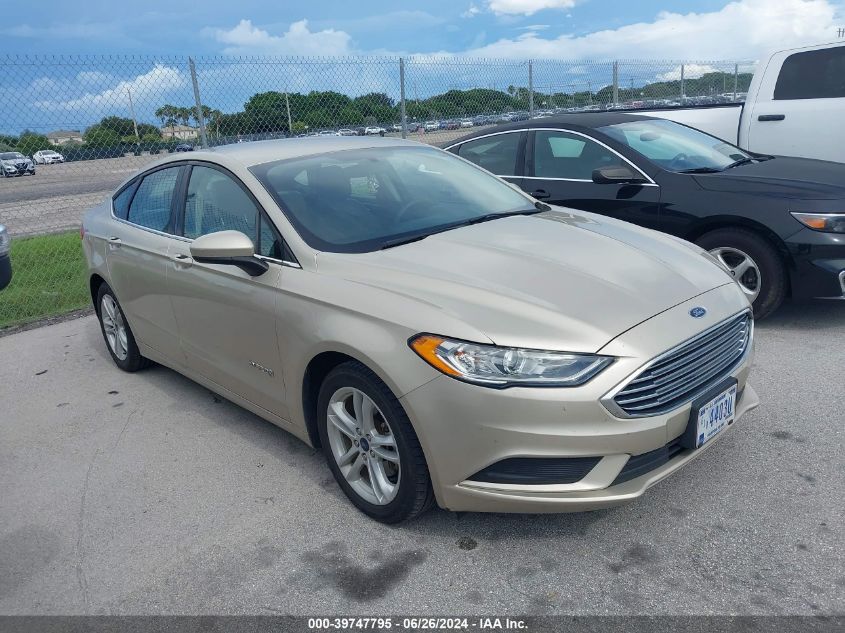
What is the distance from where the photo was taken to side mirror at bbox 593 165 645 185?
208 inches

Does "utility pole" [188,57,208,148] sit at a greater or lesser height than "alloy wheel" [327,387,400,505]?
greater

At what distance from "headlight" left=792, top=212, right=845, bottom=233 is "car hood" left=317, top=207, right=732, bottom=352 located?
1666mm

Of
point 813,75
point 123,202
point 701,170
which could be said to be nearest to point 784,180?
point 701,170

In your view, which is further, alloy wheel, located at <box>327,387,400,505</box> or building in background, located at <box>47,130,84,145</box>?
building in background, located at <box>47,130,84,145</box>

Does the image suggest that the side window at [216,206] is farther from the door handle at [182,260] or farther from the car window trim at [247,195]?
the door handle at [182,260]

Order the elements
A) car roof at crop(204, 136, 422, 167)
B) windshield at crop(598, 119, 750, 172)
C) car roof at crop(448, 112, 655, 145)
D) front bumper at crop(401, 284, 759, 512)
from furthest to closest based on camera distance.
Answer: car roof at crop(448, 112, 655, 145) < windshield at crop(598, 119, 750, 172) < car roof at crop(204, 136, 422, 167) < front bumper at crop(401, 284, 759, 512)

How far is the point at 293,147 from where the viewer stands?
4020 mm

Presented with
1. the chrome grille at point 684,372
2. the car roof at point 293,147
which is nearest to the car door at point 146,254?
the car roof at point 293,147

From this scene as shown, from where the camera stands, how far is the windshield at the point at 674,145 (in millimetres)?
5520

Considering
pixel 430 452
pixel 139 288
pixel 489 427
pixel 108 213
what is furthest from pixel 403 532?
pixel 108 213

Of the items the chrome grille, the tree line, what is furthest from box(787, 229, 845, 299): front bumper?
the tree line

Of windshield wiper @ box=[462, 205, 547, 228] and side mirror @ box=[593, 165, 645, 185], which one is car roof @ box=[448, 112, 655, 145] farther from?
windshield wiper @ box=[462, 205, 547, 228]

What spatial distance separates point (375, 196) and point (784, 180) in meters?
3.09

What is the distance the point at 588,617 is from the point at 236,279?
7.21 feet
